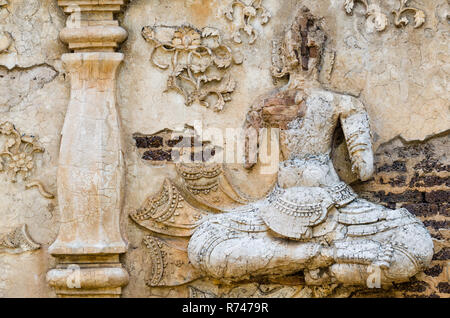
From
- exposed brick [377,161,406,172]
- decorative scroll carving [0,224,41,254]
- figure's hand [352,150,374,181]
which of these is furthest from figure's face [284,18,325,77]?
decorative scroll carving [0,224,41,254]

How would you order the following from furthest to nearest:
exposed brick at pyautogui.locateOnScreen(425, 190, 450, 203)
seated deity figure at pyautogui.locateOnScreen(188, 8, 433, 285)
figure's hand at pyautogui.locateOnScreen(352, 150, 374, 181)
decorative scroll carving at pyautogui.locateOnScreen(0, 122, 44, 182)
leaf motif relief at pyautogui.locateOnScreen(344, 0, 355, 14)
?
decorative scroll carving at pyautogui.locateOnScreen(0, 122, 44, 182) → leaf motif relief at pyautogui.locateOnScreen(344, 0, 355, 14) → exposed brick at pyautogui.locateOnScreen(425, 190, 450, 203) → figure's hand at pyautogui.locateOnScreen(352, 150, 374, 181) → seated deity figure at pyautogui.locateOnScreen(188, 8, 433, 285)

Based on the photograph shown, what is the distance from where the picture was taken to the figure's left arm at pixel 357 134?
23.0ft

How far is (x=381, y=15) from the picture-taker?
23.7 feet

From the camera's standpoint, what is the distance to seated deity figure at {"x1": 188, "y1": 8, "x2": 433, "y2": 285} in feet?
22.4

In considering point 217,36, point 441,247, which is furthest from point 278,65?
point 441,247

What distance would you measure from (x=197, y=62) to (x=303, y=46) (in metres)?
0.61

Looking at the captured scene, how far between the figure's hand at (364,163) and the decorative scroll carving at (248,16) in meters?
0.90

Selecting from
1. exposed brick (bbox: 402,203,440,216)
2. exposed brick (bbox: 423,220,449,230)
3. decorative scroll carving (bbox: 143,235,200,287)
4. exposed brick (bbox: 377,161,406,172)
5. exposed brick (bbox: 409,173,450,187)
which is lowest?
decorative scroll carving (bbox: 143,235,200,287)

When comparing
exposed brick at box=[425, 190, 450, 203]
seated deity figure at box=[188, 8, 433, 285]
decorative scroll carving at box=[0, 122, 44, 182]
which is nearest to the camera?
seated deity figure at box=[188, 8, 433, 285]

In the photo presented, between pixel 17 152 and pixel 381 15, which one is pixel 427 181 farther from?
pixel 17 152

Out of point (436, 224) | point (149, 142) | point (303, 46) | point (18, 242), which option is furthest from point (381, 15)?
point (18, 242)

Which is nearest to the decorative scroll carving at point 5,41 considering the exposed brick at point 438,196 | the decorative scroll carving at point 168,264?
the decorative scroll carving at point 168,264

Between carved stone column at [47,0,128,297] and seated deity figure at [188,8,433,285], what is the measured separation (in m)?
0.50

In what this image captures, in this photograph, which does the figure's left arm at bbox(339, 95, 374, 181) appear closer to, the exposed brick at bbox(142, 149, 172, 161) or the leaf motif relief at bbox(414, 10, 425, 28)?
the leaf motif relief at bbox(414, 10, 425, 28)
